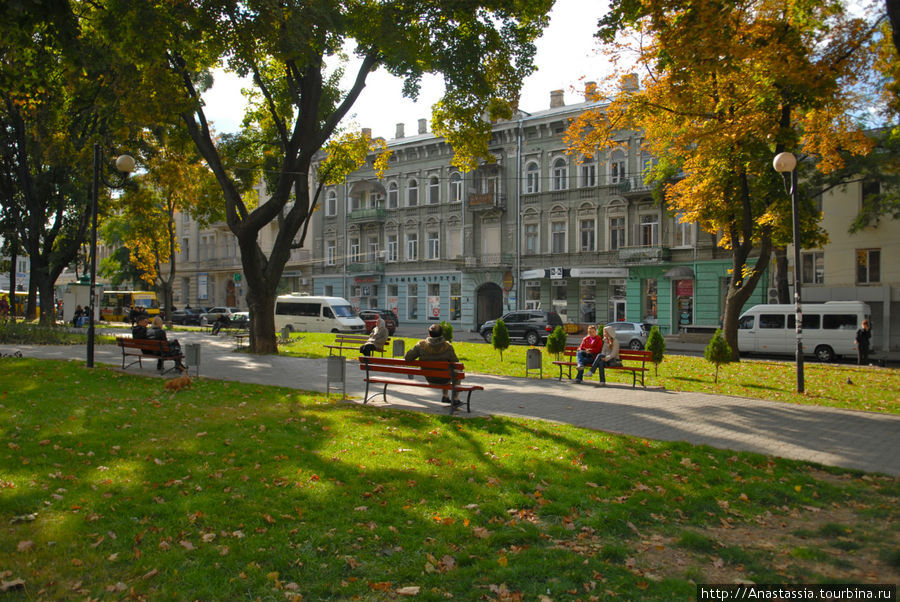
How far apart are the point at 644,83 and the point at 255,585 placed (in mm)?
16525

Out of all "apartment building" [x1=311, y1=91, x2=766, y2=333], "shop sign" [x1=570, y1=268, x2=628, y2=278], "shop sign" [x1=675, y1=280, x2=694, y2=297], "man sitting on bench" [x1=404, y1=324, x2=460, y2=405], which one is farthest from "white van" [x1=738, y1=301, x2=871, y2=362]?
"man sitting on bench" [x1=404, y1=324, x2=460, y2=405]

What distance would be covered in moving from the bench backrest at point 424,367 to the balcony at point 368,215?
122 feet

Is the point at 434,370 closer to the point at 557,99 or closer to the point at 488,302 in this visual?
the point at 488,302

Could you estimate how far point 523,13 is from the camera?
54.6 ft

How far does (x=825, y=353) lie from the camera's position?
25.0 meters

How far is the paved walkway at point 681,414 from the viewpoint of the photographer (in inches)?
313

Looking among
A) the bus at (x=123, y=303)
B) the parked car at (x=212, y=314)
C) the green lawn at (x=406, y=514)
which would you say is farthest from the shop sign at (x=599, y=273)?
the bus at (x=123, y=303)

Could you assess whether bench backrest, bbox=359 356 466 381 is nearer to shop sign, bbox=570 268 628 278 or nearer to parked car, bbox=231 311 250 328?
shop sign, bbox=570 268 628 278

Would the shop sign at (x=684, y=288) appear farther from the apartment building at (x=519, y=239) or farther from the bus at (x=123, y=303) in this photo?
the bus at (x=123, y=303)

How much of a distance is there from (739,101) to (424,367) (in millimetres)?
12092

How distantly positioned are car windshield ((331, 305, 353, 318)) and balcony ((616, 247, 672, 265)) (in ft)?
49.8

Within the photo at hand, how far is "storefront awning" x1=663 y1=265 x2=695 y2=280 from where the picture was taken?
33844mm

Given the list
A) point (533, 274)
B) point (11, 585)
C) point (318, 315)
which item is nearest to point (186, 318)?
point (318, 315)

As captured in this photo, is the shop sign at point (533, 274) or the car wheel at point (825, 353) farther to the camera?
the shop sign at point (533, 274)
